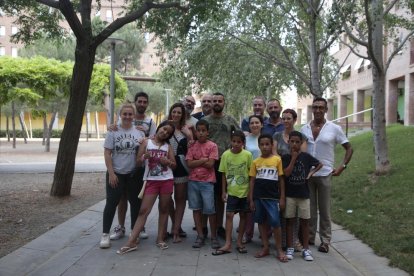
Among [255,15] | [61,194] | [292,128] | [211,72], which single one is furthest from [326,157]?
[211,72]

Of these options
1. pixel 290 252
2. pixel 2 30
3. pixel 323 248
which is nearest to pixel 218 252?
pixel 290 252

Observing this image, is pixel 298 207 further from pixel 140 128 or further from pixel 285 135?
pixel 140 128

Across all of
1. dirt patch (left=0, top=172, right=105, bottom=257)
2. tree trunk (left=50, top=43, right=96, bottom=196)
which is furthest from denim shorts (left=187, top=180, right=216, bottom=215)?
tree trunk (left=50, top=43, right=96, bottom=196)

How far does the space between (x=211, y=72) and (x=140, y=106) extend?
402 inches

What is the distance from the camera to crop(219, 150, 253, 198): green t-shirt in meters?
5.51

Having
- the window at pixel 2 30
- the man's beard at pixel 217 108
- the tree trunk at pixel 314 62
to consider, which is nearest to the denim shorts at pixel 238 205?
the man's beard at pixel 217 108

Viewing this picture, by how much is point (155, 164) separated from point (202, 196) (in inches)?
28.8

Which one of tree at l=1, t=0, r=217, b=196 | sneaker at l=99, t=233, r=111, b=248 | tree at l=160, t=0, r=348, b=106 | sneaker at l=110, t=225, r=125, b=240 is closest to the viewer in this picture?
sneaker at l=99, t=233, r=111, b=248

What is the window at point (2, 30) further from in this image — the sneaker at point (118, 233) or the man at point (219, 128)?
the man at point (219, 128)

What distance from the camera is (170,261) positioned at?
5.25 meters

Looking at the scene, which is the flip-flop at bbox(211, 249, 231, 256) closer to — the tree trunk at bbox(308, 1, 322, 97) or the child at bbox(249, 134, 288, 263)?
the child at bbox(249, 134, 288, 263)

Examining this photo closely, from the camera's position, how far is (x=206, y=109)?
6562mm

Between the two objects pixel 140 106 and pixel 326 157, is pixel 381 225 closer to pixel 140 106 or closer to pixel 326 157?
pixel 326 157

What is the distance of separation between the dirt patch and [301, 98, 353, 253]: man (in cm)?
400
